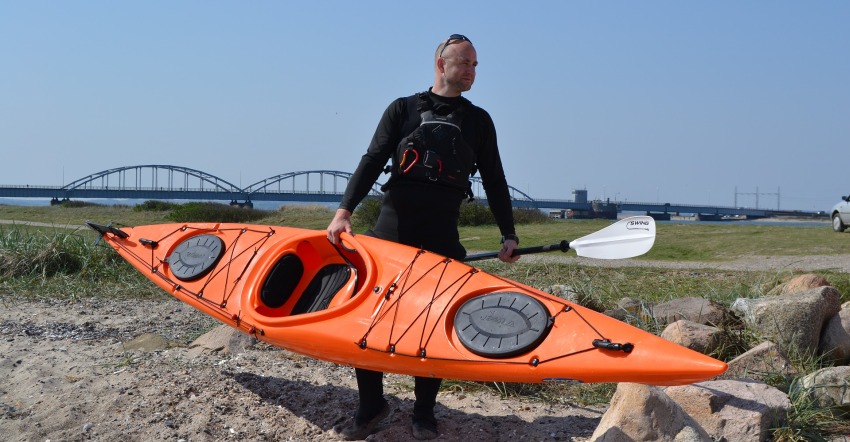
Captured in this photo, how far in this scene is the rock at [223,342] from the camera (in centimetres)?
500

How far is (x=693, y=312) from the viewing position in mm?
4895

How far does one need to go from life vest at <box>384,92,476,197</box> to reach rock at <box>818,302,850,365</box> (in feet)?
7.58

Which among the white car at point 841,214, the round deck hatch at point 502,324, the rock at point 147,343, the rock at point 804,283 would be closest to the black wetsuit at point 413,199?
the round deck hatch at point 502,324

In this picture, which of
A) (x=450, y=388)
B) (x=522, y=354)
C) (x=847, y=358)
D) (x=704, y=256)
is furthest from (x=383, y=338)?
(x=704, y=256)

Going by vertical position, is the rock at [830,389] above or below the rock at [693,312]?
below

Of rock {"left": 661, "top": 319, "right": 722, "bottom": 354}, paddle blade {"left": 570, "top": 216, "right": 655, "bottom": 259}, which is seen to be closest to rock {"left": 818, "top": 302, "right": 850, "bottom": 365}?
rock {"left": 661, "top": 319, "right": 722, "bottom": 354}

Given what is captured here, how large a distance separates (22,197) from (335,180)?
1547 cm

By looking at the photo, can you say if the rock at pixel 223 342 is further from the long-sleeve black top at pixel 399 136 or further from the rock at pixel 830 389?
the rock at pixel 830 389

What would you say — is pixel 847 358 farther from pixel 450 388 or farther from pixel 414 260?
pixel 414 260

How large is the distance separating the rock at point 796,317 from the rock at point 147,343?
3.53 meters

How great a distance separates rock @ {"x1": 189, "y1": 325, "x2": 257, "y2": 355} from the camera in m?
5.00

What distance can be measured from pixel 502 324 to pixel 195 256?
2.24 metres

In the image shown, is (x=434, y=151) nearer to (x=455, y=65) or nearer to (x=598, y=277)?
(x=455, y=65)

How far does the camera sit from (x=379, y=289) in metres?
3.70
